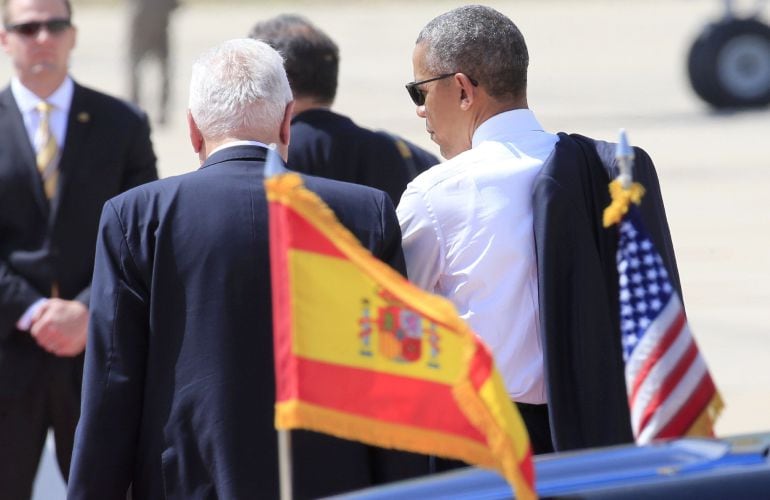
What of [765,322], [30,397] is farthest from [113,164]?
[765,322]

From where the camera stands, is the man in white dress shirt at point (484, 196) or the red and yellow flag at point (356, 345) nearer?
the red and yellow flag at point (356, 345)

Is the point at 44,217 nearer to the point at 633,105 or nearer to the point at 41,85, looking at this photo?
the point at 41,85

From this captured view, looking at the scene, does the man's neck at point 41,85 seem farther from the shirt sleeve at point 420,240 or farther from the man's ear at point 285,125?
the shirt sleeve at point 420,240

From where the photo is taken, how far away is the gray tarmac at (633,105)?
9586 mm

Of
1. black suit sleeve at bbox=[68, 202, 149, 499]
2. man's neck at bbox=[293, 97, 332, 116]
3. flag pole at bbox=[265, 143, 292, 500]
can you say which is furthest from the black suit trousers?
flag pole at bbox=[265, 143, 292, 500]

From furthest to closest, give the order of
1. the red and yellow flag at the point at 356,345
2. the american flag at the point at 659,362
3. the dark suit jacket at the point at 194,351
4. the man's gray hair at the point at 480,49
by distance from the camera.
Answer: the man's gray hair at the point at 480,49
the dark suit jacket at the point at 194,351
the american flag at the point at 659,362
the red and yellow flag at the point at 356,345

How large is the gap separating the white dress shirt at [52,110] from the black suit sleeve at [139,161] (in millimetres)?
227


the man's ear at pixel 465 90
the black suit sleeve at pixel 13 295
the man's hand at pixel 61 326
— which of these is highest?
the man's ear at pixel 465 90

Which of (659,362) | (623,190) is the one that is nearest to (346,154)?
(623,190)

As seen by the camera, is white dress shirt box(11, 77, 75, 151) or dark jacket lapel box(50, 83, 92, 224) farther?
white dress shirt box(11, 77, 75, 151)

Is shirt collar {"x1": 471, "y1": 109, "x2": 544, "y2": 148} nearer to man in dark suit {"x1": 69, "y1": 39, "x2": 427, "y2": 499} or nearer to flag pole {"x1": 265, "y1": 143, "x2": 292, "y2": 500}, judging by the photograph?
man in dark suit {"x1": 69, "y1": 39, "x2": 427, "y2": 499}

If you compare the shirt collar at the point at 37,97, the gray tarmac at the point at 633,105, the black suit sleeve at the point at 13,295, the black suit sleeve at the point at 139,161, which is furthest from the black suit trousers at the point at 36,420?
the gray tarmac at the point at 633,105

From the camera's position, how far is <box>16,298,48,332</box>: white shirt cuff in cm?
493

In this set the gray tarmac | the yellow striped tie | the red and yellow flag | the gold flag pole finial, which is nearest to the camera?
the red and yellow flag
